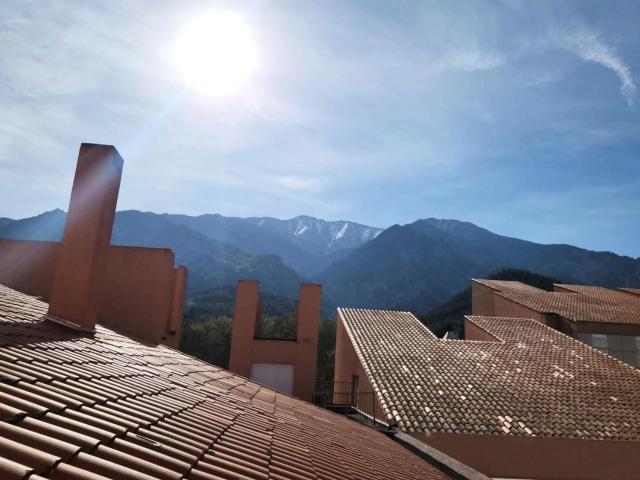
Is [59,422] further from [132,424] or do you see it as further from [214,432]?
[214,432]

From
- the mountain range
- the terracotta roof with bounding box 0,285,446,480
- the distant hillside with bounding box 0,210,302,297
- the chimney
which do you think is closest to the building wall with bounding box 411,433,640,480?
the terracotta roof with bounding box 0,285,446,480

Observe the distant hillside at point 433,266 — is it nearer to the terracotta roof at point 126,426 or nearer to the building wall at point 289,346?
the building wall at point 289,346

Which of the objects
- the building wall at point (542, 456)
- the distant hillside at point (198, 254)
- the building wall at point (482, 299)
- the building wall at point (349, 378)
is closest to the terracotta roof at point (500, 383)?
the building wall at point (542, 456)

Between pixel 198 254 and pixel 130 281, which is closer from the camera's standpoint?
pixel 130 281

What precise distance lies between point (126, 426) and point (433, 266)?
489 feet

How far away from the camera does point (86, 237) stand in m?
6.79

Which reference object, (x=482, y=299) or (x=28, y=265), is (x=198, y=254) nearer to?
(x=482, y=299)

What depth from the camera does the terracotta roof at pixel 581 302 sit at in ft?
Answer: 90.9

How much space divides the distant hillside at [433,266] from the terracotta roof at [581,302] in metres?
83.3

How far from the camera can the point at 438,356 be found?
65.8 ft

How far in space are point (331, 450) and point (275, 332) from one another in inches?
1806

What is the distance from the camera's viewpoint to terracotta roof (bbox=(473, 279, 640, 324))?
90.9 ft

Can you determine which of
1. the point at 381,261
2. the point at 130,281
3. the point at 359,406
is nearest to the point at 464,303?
the point at 359,406

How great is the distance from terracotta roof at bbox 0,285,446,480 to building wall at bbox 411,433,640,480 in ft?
31.1
